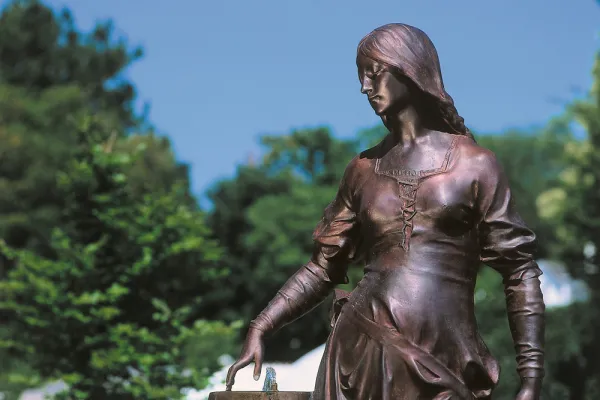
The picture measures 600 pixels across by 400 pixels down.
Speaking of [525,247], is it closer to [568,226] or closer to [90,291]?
[90,291]

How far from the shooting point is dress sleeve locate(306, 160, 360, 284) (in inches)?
235

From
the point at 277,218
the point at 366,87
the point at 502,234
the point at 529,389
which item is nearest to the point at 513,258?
the point at 502,234

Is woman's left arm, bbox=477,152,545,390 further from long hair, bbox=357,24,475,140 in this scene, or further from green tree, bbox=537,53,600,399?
green tree, bbox=537,53,600,399

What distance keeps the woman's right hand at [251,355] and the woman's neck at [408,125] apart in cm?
111

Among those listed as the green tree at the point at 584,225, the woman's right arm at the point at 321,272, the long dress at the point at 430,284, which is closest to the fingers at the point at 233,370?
the woman's right arm at the point at 321,272

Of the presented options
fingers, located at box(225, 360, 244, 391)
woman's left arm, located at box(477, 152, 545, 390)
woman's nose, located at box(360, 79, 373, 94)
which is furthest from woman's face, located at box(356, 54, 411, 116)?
fingers, located at box(225, 360, 244, 391)

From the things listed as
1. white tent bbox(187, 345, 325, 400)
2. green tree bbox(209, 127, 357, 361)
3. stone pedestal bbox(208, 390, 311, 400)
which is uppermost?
green tree bbox(209, 127, 357, 361)

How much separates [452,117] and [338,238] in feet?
2.55

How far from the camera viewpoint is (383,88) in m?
5.74

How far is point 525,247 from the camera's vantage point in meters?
5.49

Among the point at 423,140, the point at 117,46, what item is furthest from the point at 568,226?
the point at 423,140

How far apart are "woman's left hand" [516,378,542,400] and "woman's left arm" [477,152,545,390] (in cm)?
3

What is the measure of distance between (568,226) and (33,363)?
66.9ft

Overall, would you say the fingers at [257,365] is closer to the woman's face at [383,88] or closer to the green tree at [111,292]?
the woman's face at [383,88]
